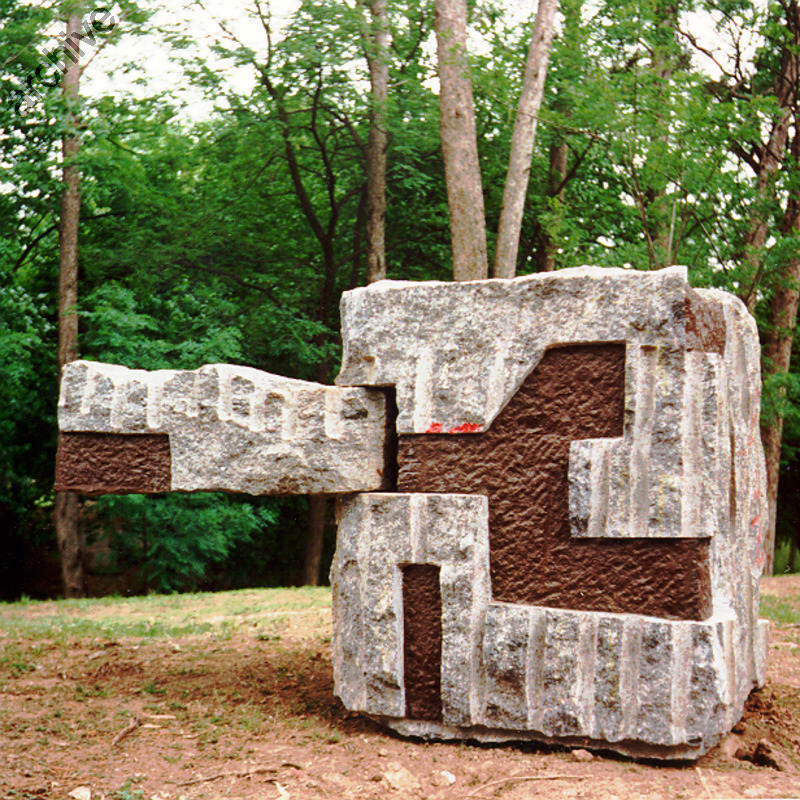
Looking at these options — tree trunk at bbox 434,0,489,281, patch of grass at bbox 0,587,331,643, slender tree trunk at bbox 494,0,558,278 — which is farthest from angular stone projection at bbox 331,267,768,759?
slender tree trunk at bbox 494,0,558,278

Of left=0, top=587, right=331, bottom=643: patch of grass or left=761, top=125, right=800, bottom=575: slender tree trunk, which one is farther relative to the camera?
left=761, top=125, right=800, bottom=575: slender tree trunk

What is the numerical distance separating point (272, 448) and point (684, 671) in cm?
178

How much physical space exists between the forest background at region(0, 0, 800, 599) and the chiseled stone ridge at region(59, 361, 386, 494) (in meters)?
5.20

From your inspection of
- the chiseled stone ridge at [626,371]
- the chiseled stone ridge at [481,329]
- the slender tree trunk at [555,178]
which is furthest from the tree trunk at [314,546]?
the chiseled stone ridge at [626,371]

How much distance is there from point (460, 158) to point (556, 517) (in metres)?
5.47

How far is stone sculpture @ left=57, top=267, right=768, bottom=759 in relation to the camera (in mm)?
3309

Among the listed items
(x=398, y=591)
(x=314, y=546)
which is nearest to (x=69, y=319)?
(x=314, y=546)

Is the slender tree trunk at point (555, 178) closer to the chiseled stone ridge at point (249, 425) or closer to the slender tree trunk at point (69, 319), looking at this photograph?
the slender tree trunk at point (69, 319)

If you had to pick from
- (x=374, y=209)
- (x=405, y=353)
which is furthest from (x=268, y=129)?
(x=405, y=353)

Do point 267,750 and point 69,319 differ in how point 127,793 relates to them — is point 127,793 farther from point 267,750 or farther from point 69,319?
point 69,319

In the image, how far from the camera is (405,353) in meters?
3.71

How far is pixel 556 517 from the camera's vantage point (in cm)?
348

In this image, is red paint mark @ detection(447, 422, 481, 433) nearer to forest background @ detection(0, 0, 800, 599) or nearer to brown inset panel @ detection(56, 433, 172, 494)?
brown inset panel @ detection(56, 433, 172, 494)

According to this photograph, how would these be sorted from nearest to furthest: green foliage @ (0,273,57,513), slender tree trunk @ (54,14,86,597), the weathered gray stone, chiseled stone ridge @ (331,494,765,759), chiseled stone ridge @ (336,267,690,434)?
chiseled stone ridge @ (331,494,765,759) < chiseled stone ridge @ (336,267,690,434) < the weathered gray stone < slender tree trunk @ (54,14,86,597) < green foliage @ (0,273,57,513)
